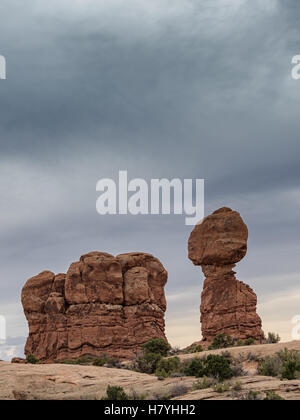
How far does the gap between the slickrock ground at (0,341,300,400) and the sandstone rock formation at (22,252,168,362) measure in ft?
98.3

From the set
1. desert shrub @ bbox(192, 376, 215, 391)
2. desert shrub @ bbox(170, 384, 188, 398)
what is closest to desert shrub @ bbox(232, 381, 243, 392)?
desert shrub @ bbox(192, 376, 215, 391)

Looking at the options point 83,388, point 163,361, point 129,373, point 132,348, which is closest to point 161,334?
point 132,348

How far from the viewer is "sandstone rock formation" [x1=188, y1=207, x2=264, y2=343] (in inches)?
2120

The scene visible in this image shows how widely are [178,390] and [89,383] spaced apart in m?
5.18

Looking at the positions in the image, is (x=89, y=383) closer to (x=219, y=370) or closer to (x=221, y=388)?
(x=219, y=370)

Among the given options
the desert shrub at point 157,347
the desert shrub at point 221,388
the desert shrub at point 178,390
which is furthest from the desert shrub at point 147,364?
the desert shrub at point 221,388

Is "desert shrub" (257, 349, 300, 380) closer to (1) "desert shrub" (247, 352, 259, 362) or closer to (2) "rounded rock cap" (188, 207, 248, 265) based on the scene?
(1) "desert shrub" (247, 352, 259, 362)

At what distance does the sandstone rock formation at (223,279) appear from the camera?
53844 mm

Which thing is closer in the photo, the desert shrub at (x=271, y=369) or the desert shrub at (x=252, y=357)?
the desert shrub at (x=271, y=369)

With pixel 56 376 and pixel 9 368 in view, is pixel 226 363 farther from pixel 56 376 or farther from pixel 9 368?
pixel 9 368

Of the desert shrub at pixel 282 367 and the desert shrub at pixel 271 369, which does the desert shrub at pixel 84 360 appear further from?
the desert shrub at pixel 271 369

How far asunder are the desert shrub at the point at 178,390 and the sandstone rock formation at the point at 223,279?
3156 cm
